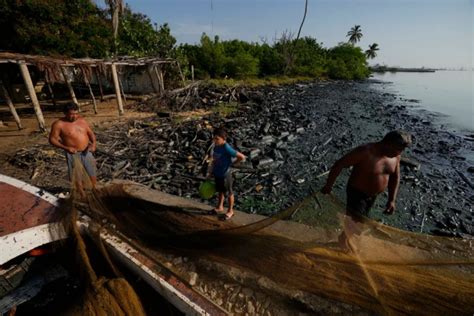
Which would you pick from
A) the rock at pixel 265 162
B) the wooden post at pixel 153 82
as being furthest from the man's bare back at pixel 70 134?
the wooden post at pixel 153 82

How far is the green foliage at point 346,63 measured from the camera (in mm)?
46094

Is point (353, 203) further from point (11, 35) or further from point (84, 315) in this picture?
point (11, 35)

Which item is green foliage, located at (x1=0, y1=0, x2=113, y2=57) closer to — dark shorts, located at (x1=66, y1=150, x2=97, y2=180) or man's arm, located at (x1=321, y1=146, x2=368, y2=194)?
dark shorts, located at (x1=66, y1=150, x2=97, y2=180)

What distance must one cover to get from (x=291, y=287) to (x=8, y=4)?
58.1 feet

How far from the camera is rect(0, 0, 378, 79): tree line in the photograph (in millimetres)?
12789

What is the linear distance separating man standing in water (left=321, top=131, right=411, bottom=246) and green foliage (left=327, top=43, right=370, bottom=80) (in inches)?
1902

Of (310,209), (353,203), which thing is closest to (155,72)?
(310,209)

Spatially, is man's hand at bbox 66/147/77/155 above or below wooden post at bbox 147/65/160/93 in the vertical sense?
below

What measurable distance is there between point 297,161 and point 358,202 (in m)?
5.68

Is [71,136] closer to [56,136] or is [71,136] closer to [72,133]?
[72,133]

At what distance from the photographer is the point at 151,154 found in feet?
26.9

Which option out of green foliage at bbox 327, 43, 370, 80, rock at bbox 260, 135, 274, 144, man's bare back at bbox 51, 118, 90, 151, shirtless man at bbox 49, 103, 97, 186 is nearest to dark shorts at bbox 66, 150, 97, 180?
shirtless man at bbox 49, 103, 97, 186

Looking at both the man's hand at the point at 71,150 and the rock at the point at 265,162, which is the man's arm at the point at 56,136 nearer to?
the man's hand at the point at 71,150

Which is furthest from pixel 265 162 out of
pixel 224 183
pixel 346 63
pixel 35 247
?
pixel 346 63
